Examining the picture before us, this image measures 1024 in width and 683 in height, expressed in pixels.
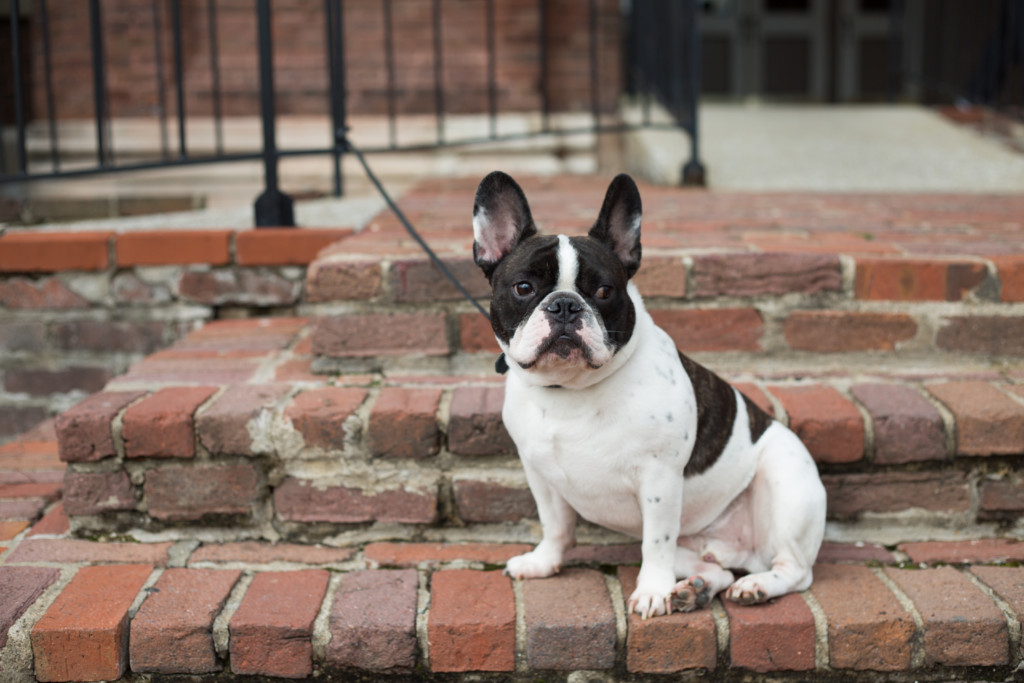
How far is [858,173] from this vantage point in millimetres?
4559

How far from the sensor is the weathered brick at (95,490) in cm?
218

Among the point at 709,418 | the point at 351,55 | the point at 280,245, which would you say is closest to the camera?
the point at 709,418

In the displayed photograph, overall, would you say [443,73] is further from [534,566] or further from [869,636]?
[869,636]

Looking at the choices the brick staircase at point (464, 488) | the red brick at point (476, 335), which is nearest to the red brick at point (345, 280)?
the brick staircase at point (464, 488)

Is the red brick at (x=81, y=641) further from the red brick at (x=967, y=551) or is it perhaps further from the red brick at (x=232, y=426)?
the red brick at (x=967, y=551)

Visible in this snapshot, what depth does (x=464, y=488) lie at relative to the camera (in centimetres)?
218

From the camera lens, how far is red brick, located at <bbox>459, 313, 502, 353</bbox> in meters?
2.46

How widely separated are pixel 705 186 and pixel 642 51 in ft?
6.86

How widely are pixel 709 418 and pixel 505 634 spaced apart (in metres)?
0.59

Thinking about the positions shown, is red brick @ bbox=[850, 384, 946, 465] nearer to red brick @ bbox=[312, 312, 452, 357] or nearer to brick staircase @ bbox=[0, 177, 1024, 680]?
brick staircase @ bbox=[0, 177, 1024, 680]

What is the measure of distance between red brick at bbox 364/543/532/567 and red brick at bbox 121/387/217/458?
48 centimetres

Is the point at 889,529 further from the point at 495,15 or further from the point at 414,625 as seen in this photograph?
the point at 495,15

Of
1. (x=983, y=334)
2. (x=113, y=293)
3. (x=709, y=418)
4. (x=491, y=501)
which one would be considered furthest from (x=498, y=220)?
(x=113, y=293)

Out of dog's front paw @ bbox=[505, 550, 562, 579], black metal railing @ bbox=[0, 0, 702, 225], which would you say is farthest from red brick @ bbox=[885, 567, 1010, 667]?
black metal railing @ bbox=[0, 0, 702, 225]
